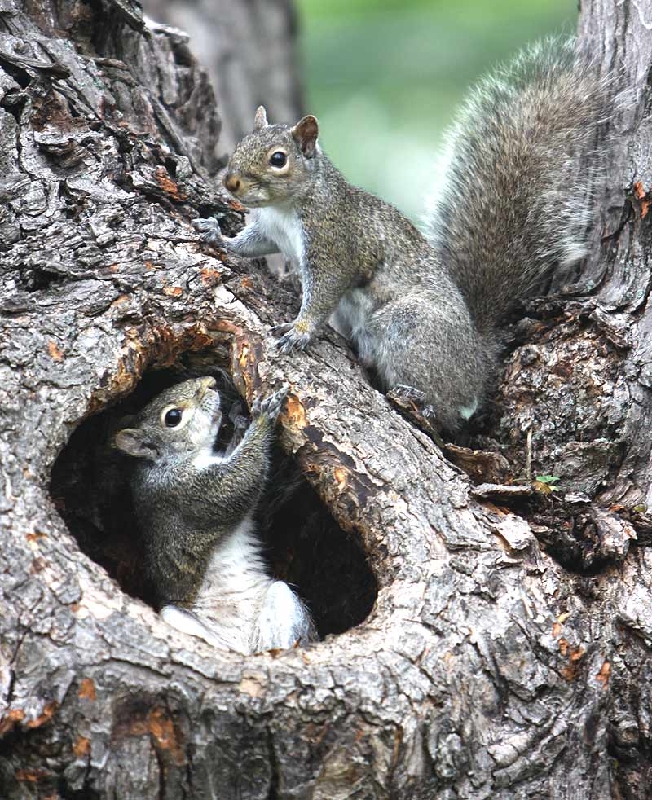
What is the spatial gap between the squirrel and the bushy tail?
A: 0.96 meters

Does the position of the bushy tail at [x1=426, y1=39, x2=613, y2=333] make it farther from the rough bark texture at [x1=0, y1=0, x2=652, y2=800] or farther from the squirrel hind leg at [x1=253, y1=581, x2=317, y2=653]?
the squirrel hind leg at [x1=253, y1=581, x2=317, y2=653]

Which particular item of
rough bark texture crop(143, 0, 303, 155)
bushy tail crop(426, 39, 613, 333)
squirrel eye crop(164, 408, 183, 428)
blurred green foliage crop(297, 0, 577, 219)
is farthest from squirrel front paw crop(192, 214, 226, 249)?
rough bark texture crop(143, 0, 303, 155)

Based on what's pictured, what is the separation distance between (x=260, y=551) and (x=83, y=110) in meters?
1.45

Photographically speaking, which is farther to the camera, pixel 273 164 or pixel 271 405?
pixel 273 164

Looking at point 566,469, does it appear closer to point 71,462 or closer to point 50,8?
point 71,462

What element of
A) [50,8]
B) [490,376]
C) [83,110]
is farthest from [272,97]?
[490,376]

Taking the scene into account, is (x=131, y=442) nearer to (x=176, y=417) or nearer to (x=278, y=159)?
(x=176, y=417)

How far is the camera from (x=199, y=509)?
306 centimetres

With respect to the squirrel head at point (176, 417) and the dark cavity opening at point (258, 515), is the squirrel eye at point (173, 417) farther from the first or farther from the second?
the dark cavity opening at point (258, 515)

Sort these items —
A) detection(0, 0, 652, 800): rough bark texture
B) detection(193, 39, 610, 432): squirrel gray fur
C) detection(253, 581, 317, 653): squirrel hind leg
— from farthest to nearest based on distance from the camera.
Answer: detection(193, 39, 610, 432): squirrel gray fur
detection(253, 581, 317, 653): squirrel hind leg
detection(0, 0, 652, 800): rough bark texture

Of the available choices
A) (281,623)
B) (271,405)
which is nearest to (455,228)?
(271,405)

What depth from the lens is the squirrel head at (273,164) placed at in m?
3.14

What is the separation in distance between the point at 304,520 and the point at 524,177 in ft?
4.35

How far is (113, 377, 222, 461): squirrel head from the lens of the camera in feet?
10.1
